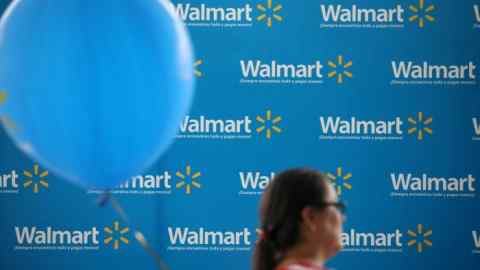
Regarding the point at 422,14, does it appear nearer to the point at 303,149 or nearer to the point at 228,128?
the point at 303,149

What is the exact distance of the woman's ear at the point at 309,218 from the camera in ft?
5.77

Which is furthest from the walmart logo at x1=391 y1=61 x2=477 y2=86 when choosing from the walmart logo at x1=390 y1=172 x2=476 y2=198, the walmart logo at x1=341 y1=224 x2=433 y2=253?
the walmart logo at x1=341 y1=224 x2=433 y2=253

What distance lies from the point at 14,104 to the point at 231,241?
173 cm

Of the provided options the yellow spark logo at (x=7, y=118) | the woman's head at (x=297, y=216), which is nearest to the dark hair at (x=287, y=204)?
the woman's head at (x=297, y=216)

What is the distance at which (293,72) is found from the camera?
400 cm

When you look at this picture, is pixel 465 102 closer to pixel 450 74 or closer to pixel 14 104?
pixel 450 74

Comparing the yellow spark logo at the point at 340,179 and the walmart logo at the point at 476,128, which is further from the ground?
the walmart logo at the point at 476,128

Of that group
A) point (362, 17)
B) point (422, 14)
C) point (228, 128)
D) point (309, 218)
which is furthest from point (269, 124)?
point (309, 218)

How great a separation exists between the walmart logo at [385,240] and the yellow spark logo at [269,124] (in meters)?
0.57

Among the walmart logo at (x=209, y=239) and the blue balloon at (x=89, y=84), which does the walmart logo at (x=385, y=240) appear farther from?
the blue balloon at (x=89, y=84)


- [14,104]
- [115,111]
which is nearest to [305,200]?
[115,111]

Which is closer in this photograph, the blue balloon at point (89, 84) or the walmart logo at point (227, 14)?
the blue balloon at point (89, 84)

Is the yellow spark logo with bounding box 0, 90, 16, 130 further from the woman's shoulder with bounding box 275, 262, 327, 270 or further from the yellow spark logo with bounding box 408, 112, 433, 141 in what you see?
the yellow spark logo with bounding box 408, 112, 433, 141

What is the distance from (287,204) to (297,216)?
3cm
